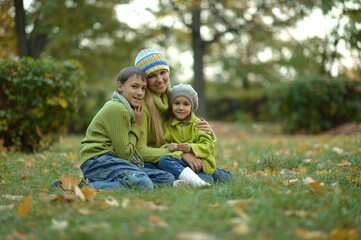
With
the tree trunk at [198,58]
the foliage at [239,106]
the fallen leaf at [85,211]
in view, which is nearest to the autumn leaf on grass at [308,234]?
the fallen leaf at [85,211]

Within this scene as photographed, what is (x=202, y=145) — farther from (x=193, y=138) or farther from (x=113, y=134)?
(x=113, y=134)

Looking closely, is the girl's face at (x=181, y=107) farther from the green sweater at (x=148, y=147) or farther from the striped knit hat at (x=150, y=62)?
the striped knit hat at (x=150, y=62)

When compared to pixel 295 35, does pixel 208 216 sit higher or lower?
lower

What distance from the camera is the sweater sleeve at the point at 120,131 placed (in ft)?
10.3

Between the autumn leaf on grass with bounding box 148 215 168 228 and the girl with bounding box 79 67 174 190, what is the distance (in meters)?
1.05

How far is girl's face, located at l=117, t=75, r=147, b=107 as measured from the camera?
10.7 ft

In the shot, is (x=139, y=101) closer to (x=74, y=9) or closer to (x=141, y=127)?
(x=141, y=127)

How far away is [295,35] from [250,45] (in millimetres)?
6318

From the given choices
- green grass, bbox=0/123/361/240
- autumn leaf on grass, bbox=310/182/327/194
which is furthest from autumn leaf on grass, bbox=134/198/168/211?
autumn leaf on grass, bbox=310/182/327/194

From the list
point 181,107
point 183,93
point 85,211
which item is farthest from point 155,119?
point 85,211

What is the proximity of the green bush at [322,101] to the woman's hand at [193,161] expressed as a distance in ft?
23.8

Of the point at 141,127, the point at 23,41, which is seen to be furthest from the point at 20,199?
the point at 23,41

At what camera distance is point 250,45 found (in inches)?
850

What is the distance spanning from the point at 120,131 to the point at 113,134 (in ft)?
0.26
